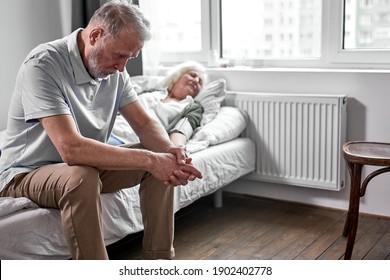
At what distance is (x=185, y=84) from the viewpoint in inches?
121

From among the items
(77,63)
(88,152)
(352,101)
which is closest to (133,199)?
(88,152)

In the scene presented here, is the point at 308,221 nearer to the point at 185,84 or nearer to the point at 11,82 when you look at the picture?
the point at 185,84

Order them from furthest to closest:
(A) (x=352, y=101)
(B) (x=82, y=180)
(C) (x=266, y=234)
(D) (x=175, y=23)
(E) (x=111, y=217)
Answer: (D) (x=175, y=23) → (A) (x=352, y=101) → (C) (x=266, y=234) → (E) (x=111, y=217) → (B) (x=82, y=180)

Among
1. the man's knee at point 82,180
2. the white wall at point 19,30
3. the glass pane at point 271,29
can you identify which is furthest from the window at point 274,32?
the man's knee at point 82,180

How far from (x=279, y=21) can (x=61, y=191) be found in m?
1.92

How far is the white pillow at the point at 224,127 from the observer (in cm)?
280

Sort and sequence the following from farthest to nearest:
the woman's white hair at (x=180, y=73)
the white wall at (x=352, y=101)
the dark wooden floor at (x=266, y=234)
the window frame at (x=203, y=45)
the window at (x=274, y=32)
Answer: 1. the window frame at (x=203, y=45)
2. the woman's white hair at (x=180, y=73)
3. the window at (x=274, y=32)
4. the white wall at (x=352, y=101)
5. the dark wooden floor at (x=266, y=234)

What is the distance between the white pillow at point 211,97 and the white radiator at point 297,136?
8 cm

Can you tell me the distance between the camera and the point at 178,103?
9.82ft

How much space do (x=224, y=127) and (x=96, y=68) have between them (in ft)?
3.78

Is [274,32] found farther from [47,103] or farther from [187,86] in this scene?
[47,103]

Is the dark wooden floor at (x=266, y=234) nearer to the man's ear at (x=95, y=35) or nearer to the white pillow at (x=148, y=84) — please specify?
the white pillow at (x=148, y=84)

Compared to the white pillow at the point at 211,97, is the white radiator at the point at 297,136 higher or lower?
lower

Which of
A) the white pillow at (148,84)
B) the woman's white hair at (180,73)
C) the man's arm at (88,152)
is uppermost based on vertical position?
the woman's white hair at (180,73)
